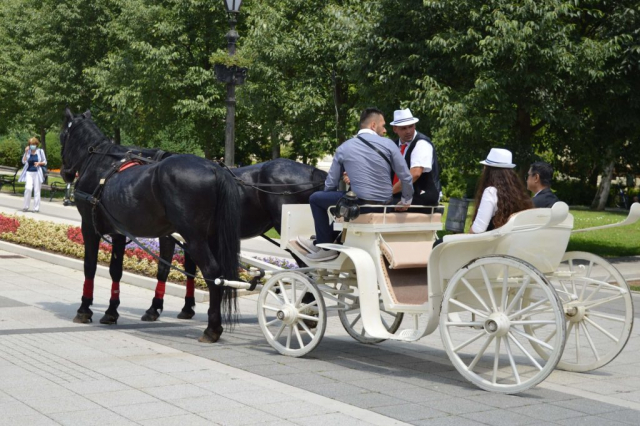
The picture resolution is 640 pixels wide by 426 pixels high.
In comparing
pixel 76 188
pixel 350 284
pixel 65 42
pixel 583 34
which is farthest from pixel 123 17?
pixel 350 284

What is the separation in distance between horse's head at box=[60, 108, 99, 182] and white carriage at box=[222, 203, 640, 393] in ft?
10.3

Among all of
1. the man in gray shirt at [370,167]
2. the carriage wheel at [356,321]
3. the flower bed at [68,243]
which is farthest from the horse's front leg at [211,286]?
the flower bed at [68,243]

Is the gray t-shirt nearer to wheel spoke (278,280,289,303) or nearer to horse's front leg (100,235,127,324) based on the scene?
wheel spoke (278,280,289,303)

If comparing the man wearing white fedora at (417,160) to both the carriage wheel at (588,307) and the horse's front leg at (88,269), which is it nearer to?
the carriage wheel at (588,307)

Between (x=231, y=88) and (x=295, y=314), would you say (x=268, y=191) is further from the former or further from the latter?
(x=231, y=88)

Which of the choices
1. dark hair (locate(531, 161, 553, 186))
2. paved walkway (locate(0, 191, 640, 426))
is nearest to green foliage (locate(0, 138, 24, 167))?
paved walkway (locate(0, 191, 640, 426))

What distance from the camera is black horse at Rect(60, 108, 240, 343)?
8.84 m

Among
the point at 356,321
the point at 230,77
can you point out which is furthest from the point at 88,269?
the point at 230,77

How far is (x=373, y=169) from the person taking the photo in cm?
781

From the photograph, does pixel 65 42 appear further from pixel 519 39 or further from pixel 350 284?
pixel 350 284

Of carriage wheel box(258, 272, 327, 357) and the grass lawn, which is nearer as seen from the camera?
carriage wheel box(258, 272, 327, 357)

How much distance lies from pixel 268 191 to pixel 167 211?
1.31 m

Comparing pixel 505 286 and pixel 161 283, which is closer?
pixel 505 286

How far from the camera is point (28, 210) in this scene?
25750mm
